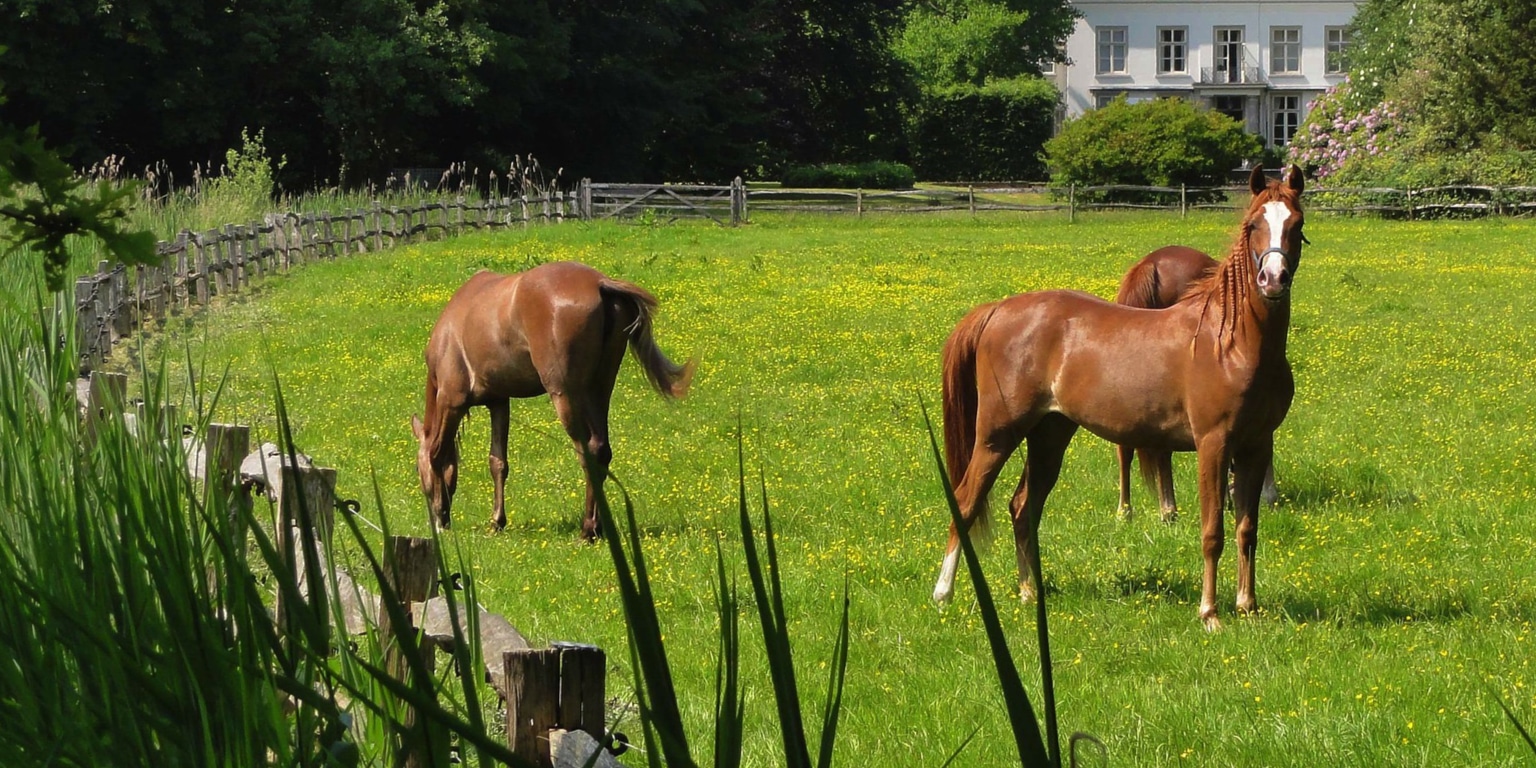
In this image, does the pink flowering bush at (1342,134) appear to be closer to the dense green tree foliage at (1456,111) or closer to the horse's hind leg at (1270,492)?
the dense green tree foliage at (1456,111)

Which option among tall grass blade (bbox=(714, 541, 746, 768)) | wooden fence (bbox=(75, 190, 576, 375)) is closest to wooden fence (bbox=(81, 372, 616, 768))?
tall grass blade (bbox=(714, 541, 746, 768))

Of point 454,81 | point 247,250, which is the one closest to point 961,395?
point 247,250

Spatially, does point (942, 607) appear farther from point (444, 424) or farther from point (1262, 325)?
point (444, 424)

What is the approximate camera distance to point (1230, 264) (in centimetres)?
719

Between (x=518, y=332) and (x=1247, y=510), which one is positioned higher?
(x=518, y=332)

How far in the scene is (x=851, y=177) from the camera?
5250cm

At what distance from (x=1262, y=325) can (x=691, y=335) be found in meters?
10.7

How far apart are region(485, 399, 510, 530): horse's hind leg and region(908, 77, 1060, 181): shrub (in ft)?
178

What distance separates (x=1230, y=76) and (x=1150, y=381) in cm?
7373

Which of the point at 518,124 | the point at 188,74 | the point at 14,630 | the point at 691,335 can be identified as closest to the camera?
the point at 14,630

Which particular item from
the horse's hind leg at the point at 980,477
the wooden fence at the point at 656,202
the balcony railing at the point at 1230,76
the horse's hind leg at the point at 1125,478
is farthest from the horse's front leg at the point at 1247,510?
the balcony railing at the point at 1230,76

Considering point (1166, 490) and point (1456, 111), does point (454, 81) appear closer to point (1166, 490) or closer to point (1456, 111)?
point (1456, 111)

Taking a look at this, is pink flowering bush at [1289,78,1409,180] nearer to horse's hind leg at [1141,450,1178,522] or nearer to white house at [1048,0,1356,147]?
white house at [1048,0,1356,147]

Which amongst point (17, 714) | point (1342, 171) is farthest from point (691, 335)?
point (1342, 171)
